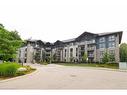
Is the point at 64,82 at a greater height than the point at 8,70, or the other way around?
the point at 8,70

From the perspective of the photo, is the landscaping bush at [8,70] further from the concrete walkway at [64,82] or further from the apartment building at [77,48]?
the apartment building at [77,48]

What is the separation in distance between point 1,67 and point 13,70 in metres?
1.16

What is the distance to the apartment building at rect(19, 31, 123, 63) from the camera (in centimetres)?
5875

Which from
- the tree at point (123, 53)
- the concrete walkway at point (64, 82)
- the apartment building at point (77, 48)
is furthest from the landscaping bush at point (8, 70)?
the tree at point (123, 53)

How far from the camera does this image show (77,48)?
73.2m

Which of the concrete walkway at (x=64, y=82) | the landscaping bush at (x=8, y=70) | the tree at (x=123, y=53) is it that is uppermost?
the tree at (x=123, y=53)

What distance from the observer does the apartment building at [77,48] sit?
58.8 meters

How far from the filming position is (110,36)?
59531mm

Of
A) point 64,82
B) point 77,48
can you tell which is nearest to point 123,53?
point 77,48

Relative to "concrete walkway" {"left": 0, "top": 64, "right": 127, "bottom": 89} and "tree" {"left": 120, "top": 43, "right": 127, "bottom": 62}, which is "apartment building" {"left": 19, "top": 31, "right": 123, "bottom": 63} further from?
"concrete walkway" {"left": 0, "top": 64, "right": 127, "bottom": 89}

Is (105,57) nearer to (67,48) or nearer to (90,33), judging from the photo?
(90,33)

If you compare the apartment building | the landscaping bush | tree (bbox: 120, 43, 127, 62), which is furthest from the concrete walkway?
tree (bbox: 120, 43, 127, 62)

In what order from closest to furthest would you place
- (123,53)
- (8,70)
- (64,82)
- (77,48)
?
(64,82) → (8,70) → (77,48) → (123,53)

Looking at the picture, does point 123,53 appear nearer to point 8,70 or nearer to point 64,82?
point 64,82
